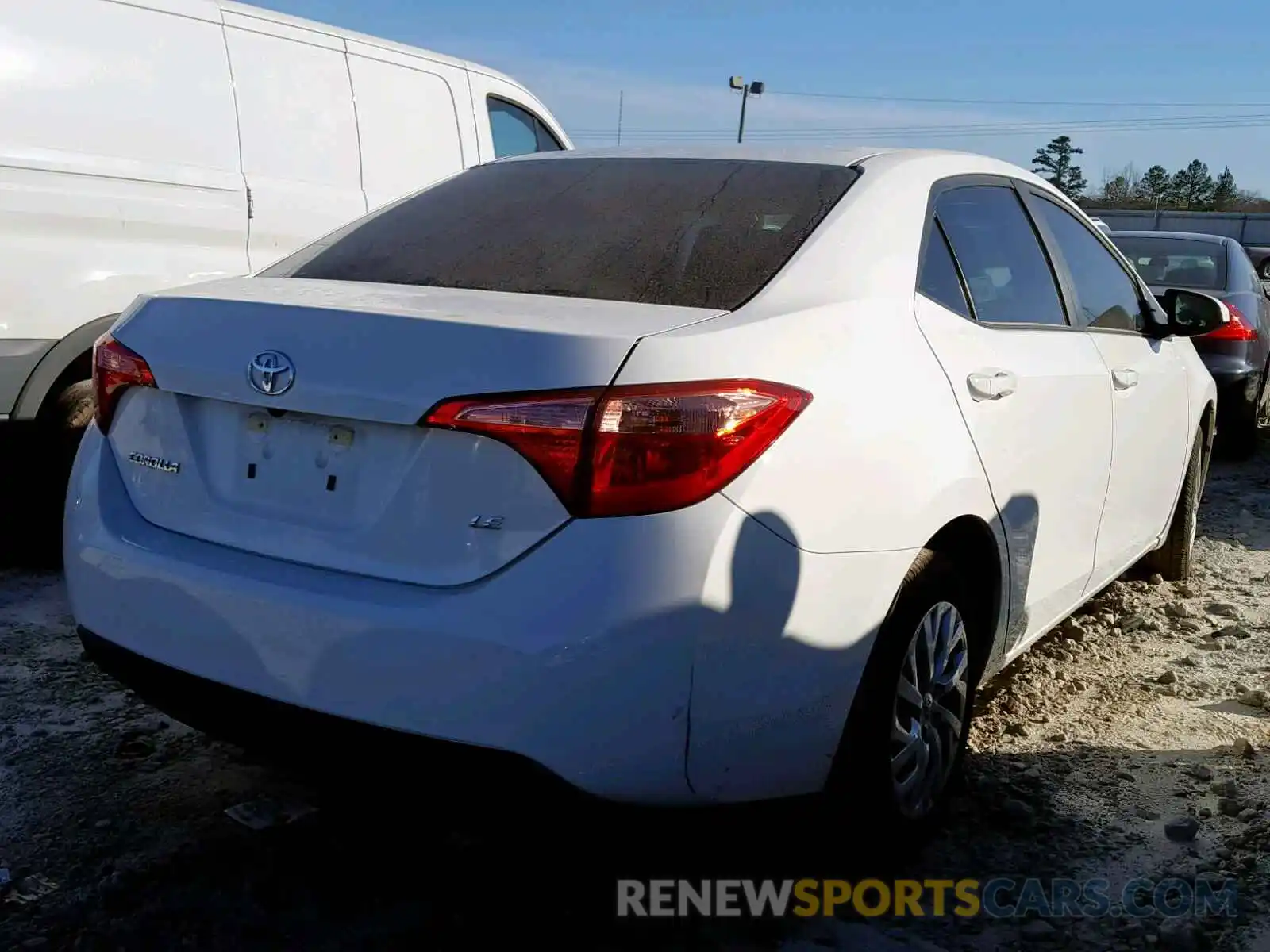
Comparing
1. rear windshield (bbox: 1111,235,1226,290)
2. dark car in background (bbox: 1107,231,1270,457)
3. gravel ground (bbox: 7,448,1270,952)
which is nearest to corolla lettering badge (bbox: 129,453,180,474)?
gravel ground (bbox: 7,448,1270,952)

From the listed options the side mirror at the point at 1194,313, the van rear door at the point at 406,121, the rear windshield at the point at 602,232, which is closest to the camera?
the rear windshield at the point at 602,232

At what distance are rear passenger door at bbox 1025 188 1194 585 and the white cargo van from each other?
10.6 feet

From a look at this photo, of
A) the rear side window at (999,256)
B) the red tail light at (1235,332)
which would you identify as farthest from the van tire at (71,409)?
the red tail light at (1235,332)

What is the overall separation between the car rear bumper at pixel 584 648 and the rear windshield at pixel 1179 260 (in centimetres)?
715

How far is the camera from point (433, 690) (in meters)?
2.17

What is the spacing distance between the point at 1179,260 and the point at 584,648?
800cm

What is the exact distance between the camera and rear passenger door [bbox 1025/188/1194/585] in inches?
152

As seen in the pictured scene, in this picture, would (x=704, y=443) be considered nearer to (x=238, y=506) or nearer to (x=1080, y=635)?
(x=238, y=506)

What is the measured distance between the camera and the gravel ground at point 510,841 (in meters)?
2.52

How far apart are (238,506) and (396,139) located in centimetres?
414

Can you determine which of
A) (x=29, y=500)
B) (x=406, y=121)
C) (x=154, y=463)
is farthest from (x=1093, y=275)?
(x=29, y=500)

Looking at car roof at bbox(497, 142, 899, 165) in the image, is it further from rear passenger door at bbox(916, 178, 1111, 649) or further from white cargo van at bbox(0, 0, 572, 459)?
white cargo van at bbox(0, 0, 572, 459)

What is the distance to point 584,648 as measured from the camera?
6.89 ft

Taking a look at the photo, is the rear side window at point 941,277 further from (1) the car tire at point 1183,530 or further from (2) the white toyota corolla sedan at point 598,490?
(1) the car tire at point 1183,530
